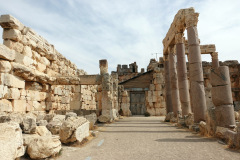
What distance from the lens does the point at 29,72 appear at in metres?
8.81

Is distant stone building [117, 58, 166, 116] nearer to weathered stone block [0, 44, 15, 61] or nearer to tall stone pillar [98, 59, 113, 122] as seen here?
tall stone pillar [98, 59, 113, 122]

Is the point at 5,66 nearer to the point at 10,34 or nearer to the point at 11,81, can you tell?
the point at 11,81

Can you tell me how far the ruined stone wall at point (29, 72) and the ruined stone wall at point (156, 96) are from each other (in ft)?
34.7

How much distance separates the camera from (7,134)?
3.43 m

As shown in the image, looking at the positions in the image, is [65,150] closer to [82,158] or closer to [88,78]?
[82,158]

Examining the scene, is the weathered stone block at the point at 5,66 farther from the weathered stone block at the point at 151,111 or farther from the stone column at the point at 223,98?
the weathered stone block at the point at 151,111

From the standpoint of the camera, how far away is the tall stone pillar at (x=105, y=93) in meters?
11.9

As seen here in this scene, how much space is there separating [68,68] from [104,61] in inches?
145

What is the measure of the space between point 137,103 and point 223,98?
16.9 meters

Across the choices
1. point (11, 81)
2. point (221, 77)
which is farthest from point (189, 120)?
point (11, 81)

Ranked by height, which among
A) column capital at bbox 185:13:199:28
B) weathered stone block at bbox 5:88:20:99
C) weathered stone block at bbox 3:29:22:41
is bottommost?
weathered stone block at bbox 5:88:20:99

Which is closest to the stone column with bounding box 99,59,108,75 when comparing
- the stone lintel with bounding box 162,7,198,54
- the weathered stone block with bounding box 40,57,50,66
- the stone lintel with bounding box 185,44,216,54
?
the weathered stone block with bounding box 40,57,50,66

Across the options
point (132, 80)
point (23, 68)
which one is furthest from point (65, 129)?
point (132, 80)

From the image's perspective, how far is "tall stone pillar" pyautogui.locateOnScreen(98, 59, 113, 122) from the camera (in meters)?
11.9
